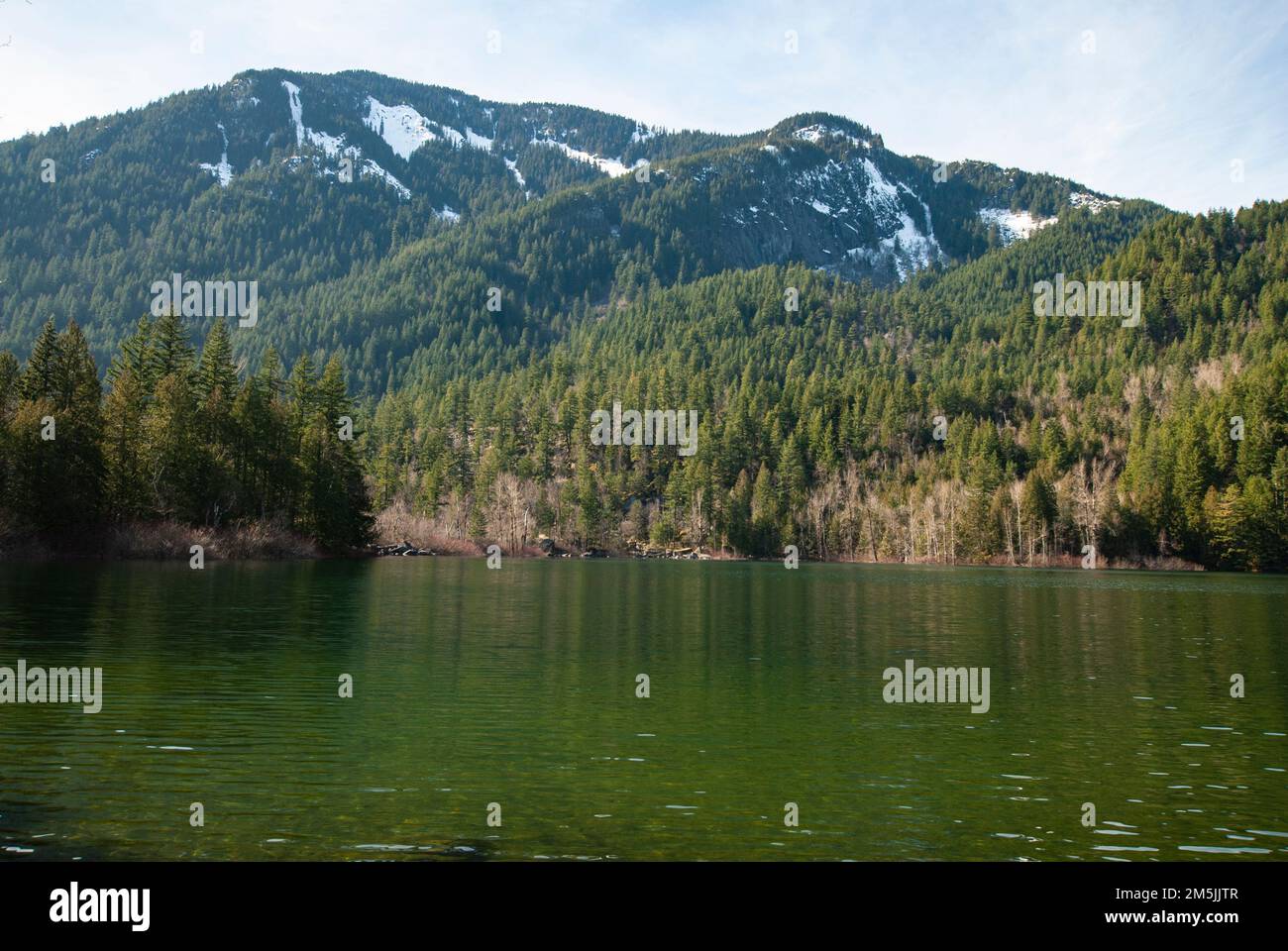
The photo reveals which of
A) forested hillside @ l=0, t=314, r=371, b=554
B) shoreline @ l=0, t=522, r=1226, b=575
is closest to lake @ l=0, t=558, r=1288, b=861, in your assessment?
forested hillside @ l=0, t=314, r=371, b=554

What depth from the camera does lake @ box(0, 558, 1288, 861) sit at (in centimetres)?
1403

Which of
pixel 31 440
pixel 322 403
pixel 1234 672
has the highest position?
pixel 322 403

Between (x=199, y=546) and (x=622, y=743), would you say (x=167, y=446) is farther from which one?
(x=622, y=743)

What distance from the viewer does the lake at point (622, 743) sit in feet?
46.0

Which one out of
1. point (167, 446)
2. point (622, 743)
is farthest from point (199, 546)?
point (622, 743)

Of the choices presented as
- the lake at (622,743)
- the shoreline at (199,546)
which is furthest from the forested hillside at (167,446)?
the lake at (622,743)

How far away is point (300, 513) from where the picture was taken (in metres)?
107

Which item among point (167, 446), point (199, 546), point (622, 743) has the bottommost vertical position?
point (622, 743)

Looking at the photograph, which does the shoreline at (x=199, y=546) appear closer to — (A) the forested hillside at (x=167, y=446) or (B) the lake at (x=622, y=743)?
(A) the forested hillside at (x=167, y=446)

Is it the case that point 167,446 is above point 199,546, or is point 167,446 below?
above

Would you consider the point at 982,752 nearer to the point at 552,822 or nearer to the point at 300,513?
the point at 552,822

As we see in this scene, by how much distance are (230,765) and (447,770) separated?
13.3ft

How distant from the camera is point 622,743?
65.4 ft
